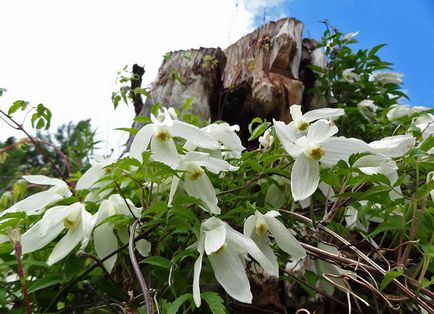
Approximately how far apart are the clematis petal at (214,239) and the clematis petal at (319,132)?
262mm

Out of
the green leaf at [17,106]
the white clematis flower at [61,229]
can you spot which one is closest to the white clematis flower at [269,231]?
the white clematis flower at [61,229]

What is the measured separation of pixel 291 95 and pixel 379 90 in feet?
1.96

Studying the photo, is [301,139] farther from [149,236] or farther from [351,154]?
[149,236]

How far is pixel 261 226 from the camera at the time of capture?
3.05ft

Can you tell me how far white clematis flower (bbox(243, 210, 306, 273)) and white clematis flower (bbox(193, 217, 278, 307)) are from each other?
2.4 inches

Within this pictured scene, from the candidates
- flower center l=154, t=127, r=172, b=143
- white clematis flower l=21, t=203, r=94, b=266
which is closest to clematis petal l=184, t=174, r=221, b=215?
flower center l=154, t=127, r=172, b=143

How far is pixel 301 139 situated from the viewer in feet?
3.01

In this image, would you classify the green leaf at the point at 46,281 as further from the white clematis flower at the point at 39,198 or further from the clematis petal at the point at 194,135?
the clematis petal at the point at 194,135

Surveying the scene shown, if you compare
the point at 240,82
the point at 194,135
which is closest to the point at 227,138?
the point at 194,135

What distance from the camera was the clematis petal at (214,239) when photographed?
32.0 inches

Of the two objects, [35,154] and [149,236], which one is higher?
[149,236]

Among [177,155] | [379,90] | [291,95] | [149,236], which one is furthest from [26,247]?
[379,90]

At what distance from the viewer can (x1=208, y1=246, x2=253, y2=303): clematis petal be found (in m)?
0.85

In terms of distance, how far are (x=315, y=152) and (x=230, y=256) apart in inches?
10.8
